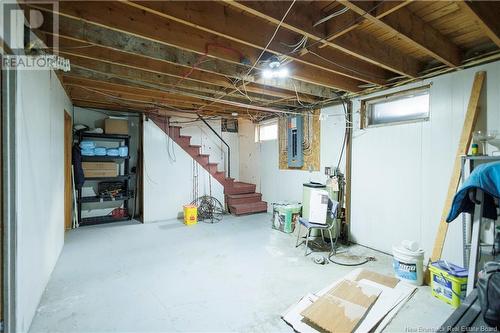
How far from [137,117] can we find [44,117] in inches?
132

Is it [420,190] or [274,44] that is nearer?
[274,44]

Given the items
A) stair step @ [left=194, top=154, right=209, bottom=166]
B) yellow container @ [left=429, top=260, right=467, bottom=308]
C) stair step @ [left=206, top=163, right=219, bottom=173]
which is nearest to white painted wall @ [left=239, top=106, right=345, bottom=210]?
stair step @ [left=206, top=163, right=219, bottom=173]

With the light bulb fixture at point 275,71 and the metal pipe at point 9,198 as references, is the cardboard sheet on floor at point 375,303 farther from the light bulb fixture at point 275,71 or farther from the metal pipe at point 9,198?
the light bulb fixture at point 275,71

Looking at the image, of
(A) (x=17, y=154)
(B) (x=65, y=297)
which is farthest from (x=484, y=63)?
(B) (x=65, y=297)

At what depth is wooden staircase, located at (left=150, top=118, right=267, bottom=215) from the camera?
5.56 m

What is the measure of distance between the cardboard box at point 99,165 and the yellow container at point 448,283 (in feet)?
17.8

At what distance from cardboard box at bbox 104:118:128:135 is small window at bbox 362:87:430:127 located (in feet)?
15.4

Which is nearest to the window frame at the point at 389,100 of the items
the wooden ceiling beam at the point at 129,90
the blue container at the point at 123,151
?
the wooden ceiling beam at the point at 129,90

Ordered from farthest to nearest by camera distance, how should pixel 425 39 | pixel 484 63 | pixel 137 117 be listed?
pixel 137 117 < pixel 484 63 < pixel 425 39

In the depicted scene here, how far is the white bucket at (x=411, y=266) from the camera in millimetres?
2562

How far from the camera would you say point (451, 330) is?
148 centimetres

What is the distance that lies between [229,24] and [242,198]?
14.6 feet

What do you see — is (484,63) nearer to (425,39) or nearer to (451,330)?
(425,39)

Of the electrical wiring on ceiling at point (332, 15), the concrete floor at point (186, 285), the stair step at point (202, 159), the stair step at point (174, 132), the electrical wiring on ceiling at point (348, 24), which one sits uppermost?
the electrical wiring on ceiling at point (332, 15)
